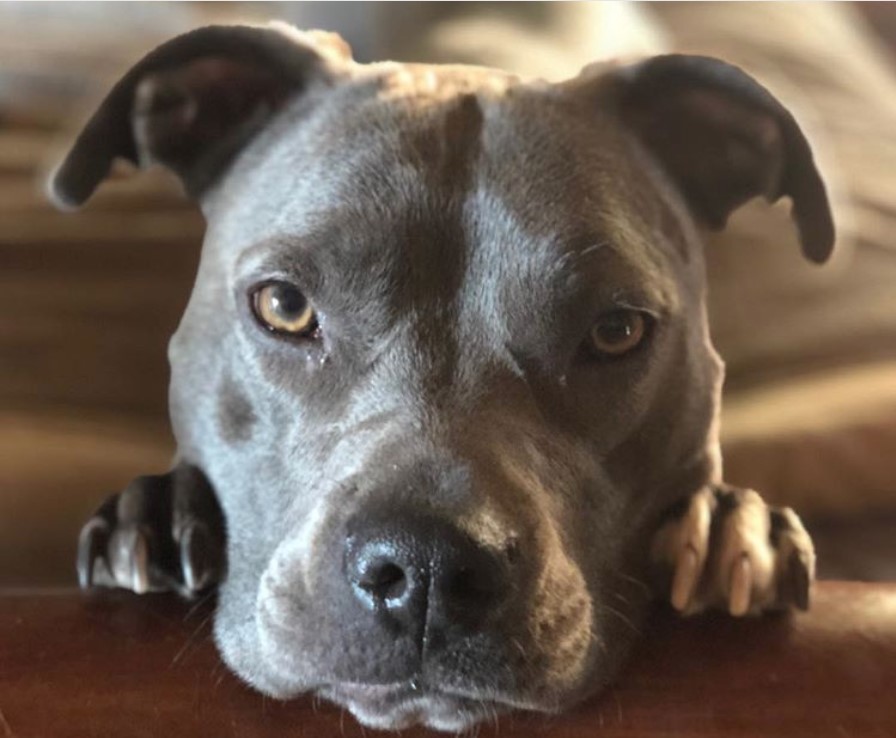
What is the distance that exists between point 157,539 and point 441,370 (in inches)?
17.3

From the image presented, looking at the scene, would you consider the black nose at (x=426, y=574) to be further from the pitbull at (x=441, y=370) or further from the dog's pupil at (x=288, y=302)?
the dog's pupil at (x=288, y=302)

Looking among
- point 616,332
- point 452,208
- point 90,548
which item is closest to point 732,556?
point 616,332

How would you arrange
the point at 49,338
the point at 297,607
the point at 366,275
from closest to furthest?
1. the point at 297,607
2. the point at 366,275
3. the point at 49,338

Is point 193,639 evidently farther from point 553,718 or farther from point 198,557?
point 553,718

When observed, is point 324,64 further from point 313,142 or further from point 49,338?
point 49,338

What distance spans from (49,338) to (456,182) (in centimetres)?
97

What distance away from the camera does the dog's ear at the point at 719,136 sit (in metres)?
1.92

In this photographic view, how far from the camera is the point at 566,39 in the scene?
272 cm

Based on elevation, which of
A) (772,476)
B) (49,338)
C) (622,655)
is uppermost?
(622,655)

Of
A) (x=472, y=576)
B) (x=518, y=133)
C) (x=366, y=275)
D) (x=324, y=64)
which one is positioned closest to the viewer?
(x=472, y=576)

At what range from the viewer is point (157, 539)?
1.64 meters

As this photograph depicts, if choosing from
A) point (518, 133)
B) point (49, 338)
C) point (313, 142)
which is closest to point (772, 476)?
point (518, 133)

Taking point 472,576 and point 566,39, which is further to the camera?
point 566,39

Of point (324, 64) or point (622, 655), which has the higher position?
point (324, 64)
